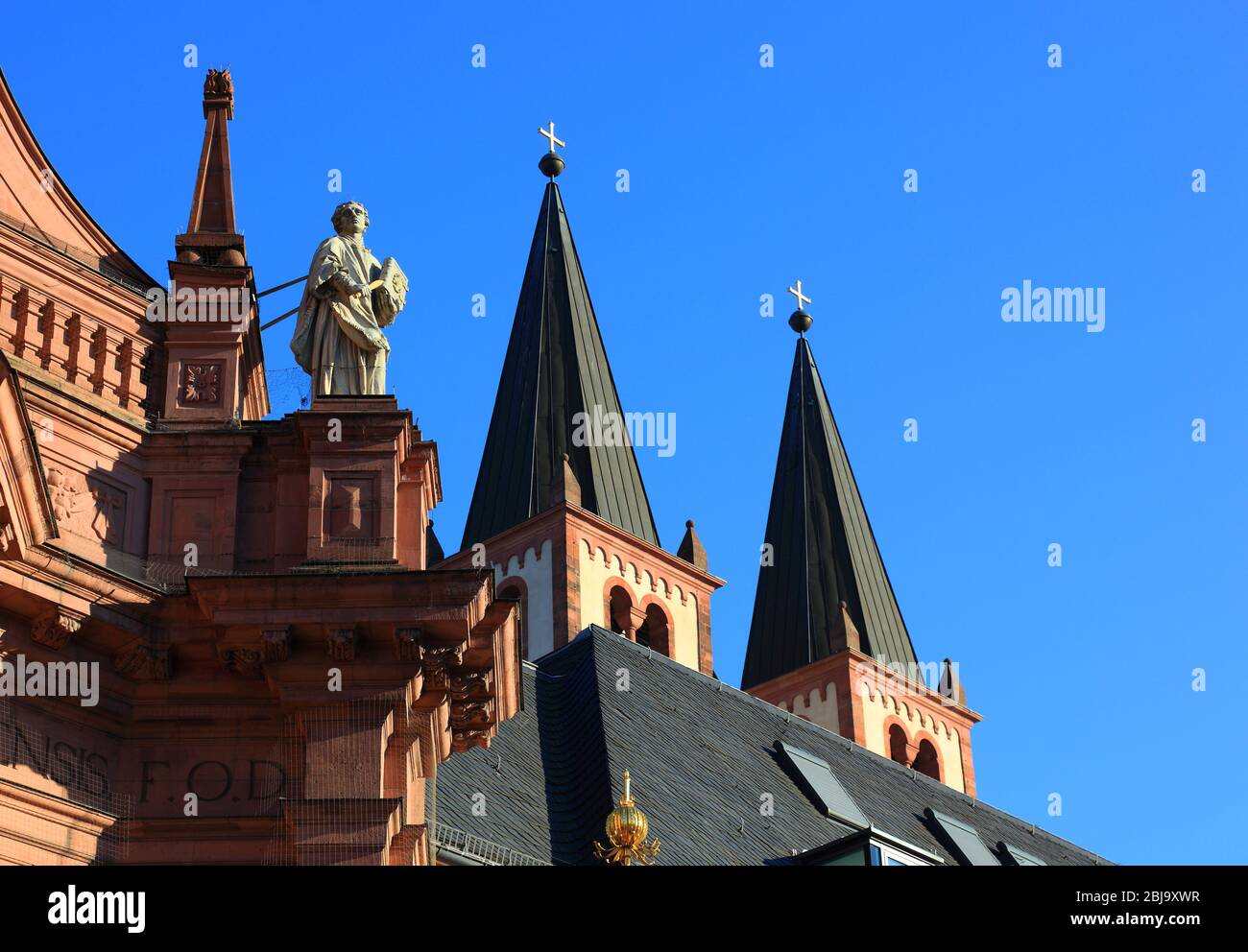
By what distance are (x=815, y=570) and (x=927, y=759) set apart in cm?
610

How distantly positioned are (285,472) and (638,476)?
4082cm

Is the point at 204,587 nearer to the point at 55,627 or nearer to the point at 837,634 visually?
the point at 55,627

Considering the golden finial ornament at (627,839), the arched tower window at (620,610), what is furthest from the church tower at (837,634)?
the golden finial ornament at (627,839)

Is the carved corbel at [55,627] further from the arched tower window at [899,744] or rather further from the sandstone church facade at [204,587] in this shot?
the arched tower window at [899,744]

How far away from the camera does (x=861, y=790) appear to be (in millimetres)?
45750

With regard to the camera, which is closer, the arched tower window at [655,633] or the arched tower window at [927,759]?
the arched tower window at [655,633]

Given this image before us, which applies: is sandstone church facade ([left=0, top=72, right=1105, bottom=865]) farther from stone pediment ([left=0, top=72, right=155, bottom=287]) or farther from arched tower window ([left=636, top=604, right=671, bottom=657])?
arched tower window ([left=636, top=604, right=671, bottom=657])

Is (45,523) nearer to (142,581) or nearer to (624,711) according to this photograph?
(142,581)

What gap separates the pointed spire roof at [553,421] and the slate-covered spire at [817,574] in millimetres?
7538

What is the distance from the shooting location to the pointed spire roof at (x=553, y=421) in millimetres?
58375

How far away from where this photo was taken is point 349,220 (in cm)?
2133

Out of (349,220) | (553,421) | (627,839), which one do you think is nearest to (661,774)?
(627,839)

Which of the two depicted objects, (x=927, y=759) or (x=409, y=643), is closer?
(x=409, y=643)
